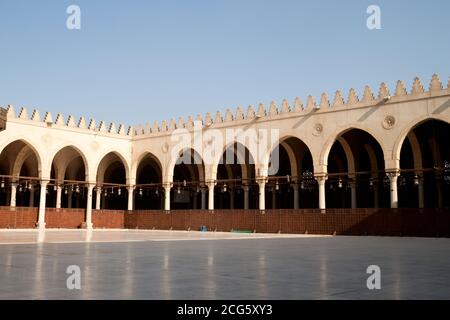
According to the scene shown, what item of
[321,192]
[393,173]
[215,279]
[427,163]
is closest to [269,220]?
[321,192]

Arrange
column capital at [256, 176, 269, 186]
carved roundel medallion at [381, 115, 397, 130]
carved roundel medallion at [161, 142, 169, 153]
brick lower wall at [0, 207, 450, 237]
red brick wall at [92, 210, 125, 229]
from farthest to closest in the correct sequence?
red brick wall at [92, 210, 125, 229] < carved roundel medallion at [161, 142, 169, 153] < column capital at [256, 176, 269, 186] < carved roundel medallion at [381, 115, 397, 130] < brick lower wall at [0, 207, 450, 237]

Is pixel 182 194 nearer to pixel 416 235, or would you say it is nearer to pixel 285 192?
pixel 285 192

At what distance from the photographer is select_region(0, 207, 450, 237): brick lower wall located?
20.7 meters

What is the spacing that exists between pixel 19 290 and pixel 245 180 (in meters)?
24.1

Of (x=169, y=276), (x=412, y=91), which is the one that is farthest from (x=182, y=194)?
(x=169, y=276)

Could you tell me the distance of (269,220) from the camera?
25.3 meters

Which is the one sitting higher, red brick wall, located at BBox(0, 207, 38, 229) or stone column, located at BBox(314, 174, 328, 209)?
stone column, located at BBox(314, 174, 328, 209)

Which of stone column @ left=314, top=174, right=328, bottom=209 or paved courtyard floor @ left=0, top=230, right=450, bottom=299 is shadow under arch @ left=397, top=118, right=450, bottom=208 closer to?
stone column @ left=314, top=174, right=328, bottom=209

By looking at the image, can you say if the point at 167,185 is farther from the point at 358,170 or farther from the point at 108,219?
the point at 358,170

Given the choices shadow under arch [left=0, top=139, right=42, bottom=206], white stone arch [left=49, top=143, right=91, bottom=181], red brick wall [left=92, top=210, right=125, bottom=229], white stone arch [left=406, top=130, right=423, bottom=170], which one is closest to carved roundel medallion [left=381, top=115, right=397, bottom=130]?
white stone arch [left=406, top=130, right=423, bottom=170]

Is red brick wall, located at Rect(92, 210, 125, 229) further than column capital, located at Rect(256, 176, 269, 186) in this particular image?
Yes

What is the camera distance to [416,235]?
67.6 ft

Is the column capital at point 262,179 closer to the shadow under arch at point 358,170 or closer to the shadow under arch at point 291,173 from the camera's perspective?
the shadow under arch at point 291,173

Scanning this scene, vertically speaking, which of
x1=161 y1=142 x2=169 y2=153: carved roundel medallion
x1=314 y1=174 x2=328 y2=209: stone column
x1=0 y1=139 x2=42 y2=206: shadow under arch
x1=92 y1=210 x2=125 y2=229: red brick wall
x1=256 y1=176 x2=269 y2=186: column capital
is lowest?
x1=92 y1=210 x2=125 y2=229: red brick wall
